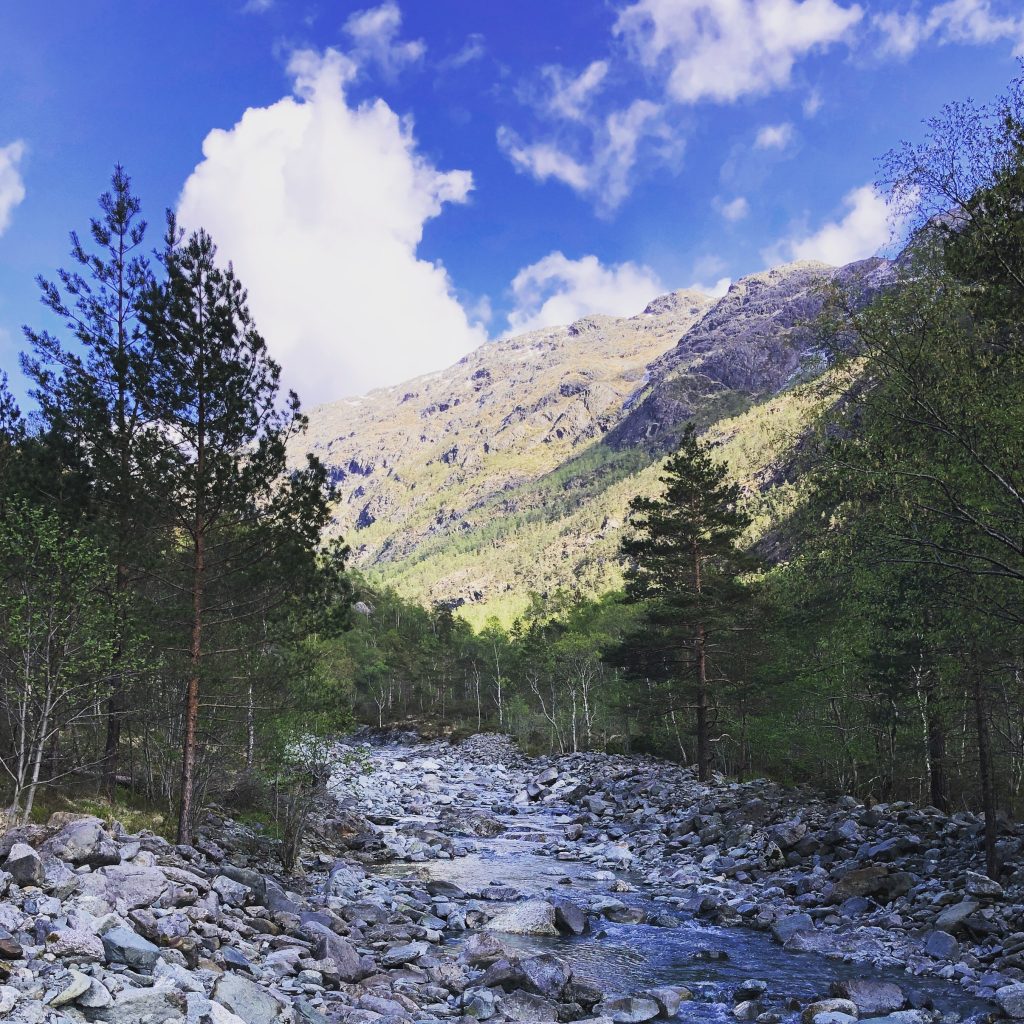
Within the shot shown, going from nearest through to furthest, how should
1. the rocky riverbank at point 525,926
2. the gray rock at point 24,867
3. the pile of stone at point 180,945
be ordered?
the pile of stone at point 180,945 → the rocky riverbank at point 525,926 → the gray rock at point 24,867

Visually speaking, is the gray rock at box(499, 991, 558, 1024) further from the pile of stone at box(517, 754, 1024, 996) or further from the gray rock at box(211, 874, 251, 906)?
the pile of stone at box(517, 754, 1024, 996)

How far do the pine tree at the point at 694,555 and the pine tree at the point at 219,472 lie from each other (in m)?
19.3

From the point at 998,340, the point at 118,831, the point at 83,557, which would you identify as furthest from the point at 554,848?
the point at 998,340

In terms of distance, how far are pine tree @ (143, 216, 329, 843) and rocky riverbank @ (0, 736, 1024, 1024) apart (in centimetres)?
474

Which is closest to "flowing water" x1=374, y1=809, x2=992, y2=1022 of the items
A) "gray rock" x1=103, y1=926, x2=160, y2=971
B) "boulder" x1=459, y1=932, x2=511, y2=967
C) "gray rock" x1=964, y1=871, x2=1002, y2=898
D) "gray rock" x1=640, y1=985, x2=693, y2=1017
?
"gray rock" x1=640, y1=985, x2=693, y2=1017

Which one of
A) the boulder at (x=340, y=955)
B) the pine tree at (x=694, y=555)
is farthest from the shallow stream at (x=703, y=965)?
the pine tree at (x=694, y=555)

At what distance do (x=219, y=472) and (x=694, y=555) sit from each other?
2291cm

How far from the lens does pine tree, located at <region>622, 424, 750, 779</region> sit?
32.3 metres

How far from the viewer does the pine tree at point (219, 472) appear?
16.6 m

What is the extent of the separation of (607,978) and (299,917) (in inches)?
238

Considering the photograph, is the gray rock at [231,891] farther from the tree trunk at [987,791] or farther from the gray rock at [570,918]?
the tree trunk at [987,791]

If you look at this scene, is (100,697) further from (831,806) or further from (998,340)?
(831,806)

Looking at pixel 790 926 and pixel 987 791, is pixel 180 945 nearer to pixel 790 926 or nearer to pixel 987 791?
pixel 790 926

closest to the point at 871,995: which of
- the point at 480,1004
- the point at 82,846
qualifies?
the point at 480,1004
